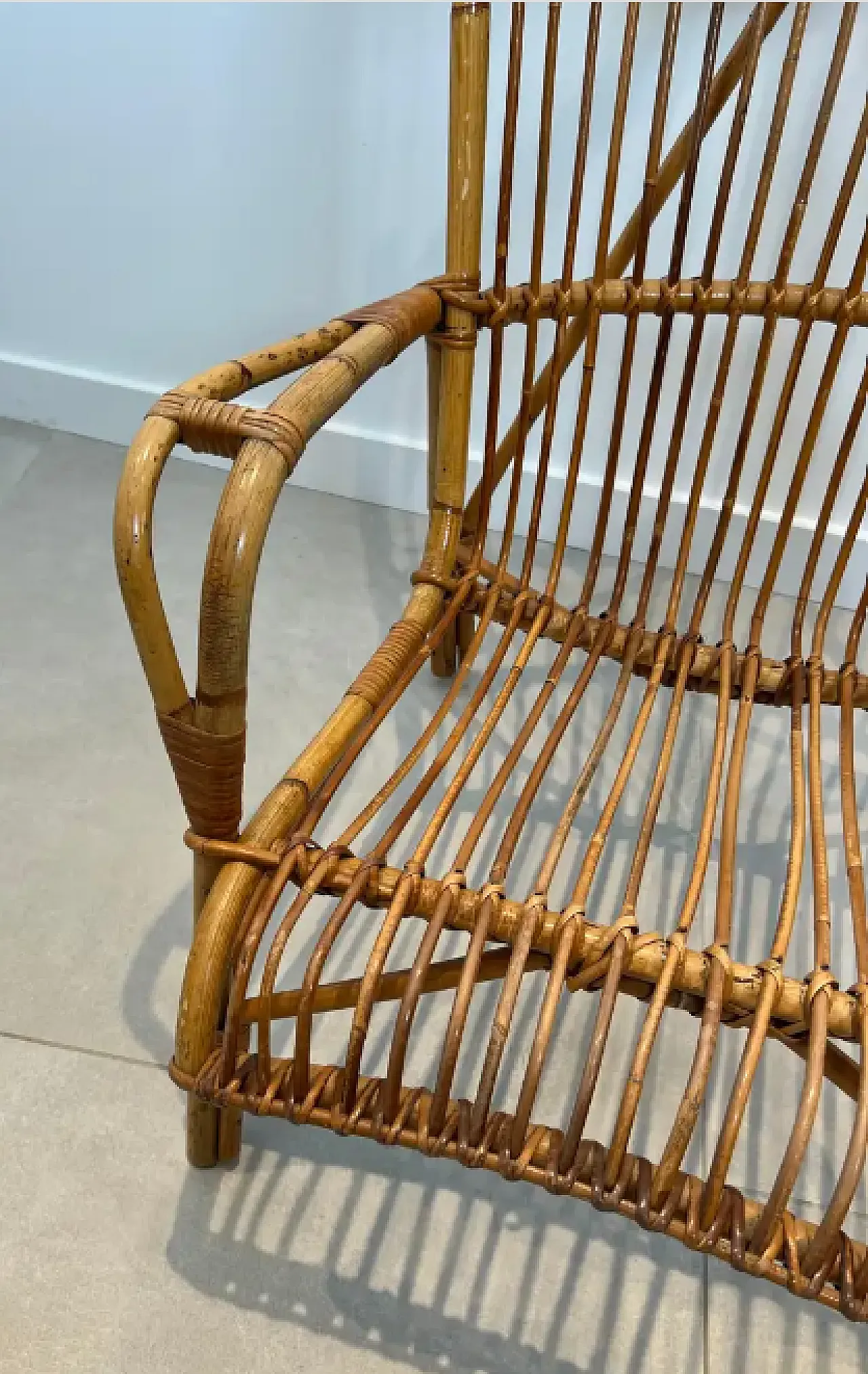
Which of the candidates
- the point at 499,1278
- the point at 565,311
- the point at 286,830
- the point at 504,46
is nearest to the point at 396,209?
the point at 504,46

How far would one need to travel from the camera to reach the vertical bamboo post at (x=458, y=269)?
0.88 m

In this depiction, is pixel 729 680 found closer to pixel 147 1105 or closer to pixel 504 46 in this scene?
pixel 147 1105

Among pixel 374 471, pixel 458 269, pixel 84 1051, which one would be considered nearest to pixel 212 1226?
pixel 84 1051

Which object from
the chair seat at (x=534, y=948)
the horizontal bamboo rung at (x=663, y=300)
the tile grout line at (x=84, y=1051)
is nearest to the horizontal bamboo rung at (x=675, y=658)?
the chair seat at (x=534, y=948)

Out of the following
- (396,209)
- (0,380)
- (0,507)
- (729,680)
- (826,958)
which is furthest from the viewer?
(0,380)

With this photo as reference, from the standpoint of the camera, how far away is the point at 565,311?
0.95m

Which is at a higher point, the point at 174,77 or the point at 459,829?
the point at 174,77

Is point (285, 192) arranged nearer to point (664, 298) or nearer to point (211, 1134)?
point (664, 298)

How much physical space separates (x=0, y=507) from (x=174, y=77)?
0.60 m

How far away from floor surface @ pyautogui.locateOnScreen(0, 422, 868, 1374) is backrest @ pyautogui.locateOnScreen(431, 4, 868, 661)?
0.42m

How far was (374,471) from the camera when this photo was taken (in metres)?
1.63

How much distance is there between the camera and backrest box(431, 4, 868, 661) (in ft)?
3.00

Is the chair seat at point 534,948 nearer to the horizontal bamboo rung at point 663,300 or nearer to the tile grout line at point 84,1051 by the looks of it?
the tile grout line at point 84,1051

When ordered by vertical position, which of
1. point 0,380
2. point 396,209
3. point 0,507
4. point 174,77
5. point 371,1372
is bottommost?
point 371,1372
